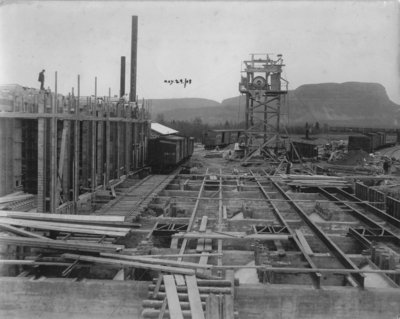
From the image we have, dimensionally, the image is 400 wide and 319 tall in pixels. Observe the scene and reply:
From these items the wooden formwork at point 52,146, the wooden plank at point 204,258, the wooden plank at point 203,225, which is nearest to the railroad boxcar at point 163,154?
the wooden formwork at point 52,146

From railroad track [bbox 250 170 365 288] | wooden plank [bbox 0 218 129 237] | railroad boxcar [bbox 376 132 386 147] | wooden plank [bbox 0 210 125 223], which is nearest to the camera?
railroad track [bbox 250 170 365 288]

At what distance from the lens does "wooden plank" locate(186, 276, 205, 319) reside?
6652 millimetres

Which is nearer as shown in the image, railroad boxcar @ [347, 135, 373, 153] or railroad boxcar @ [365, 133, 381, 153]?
railroad boxcar @ [347, 135, 373, 153]

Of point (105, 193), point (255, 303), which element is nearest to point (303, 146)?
point (105, 193)

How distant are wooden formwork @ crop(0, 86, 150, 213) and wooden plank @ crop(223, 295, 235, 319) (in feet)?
20.4

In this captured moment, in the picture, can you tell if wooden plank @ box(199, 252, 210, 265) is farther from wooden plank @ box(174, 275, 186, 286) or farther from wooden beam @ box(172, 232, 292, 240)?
wooden plank @ box(174, 275, 186, 286)

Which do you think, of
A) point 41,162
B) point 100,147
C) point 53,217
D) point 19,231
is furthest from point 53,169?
point 100,147

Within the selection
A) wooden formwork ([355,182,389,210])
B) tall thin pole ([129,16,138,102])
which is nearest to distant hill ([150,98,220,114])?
tall thin pole ([129,16,138,102])

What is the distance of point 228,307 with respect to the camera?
7121 mm

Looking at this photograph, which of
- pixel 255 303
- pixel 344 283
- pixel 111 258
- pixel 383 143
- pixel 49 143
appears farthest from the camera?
pixel 383 143

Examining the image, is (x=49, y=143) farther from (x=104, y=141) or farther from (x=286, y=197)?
(x=286, y=197)

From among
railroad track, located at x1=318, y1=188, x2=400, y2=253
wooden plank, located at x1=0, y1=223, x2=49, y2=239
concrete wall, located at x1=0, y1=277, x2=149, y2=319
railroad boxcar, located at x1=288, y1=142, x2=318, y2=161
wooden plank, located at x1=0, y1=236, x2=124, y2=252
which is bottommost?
concrete wall, located at x1=0, y1=277, x2=149, y2=319

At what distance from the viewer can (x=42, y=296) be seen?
26.6ft

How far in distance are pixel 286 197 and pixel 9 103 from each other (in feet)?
32.6
